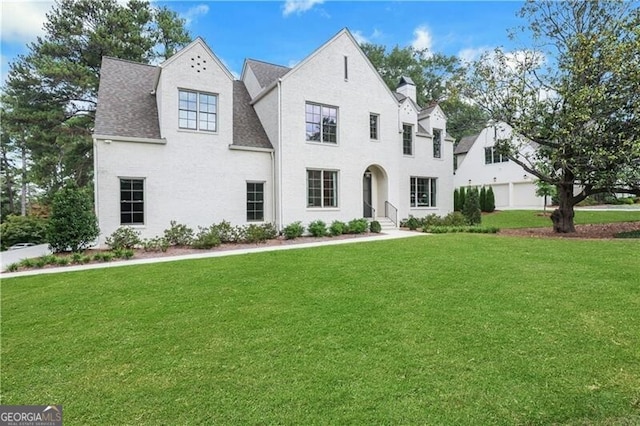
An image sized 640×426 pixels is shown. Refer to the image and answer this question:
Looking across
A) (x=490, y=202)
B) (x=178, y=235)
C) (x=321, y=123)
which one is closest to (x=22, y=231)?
(x=178, y=235)

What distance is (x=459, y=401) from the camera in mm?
3012

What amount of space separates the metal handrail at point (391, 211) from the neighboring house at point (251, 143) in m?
0.07

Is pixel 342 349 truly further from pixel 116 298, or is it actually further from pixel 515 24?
pixel 515 24

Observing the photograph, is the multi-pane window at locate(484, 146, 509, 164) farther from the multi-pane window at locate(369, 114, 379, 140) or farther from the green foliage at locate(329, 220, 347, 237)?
the green foliage at locate(329, 220, 347, 237)

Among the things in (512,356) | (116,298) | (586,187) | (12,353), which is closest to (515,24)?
(586,187)

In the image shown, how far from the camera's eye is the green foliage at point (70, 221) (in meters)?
10.7

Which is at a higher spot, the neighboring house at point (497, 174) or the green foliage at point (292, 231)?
the neighboring house at point (497, 174)

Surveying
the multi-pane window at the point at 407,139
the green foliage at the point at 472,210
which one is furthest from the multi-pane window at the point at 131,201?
the green foliage at the point at 472,210

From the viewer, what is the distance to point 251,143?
1491cm

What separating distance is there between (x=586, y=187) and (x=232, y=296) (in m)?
15.7

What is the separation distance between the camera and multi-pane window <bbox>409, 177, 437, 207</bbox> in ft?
65.7

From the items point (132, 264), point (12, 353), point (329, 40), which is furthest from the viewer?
point (329, 40)

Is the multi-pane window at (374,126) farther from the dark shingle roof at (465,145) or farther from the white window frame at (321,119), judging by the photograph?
the dark shingle roof at (465,145)

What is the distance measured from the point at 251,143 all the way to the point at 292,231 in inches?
173
